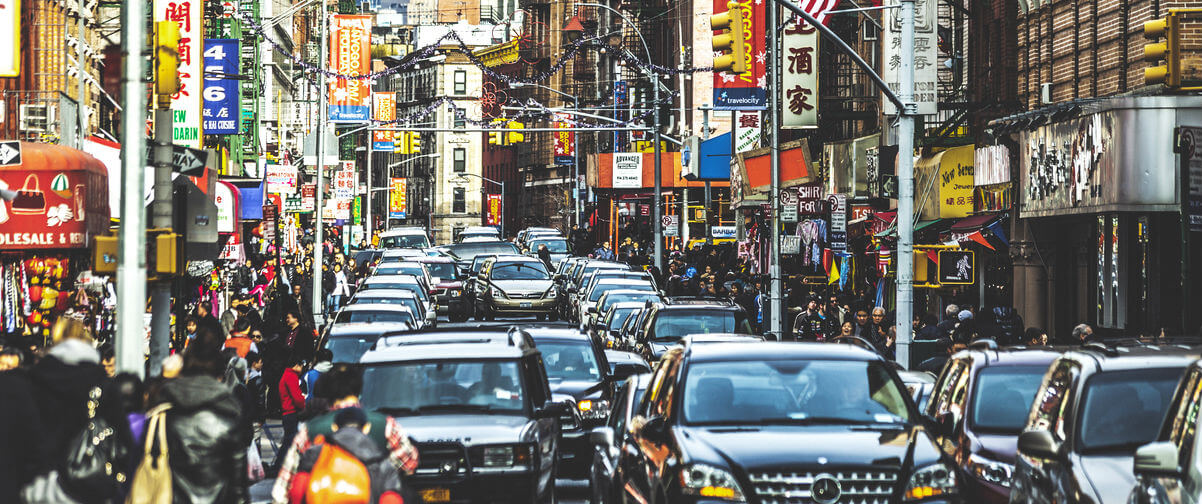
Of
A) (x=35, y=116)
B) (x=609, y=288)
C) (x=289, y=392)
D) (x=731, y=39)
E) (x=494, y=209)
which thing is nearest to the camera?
(x=289, y=392)

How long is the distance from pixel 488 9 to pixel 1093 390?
6439 inches

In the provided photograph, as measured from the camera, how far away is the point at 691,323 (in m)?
25.0

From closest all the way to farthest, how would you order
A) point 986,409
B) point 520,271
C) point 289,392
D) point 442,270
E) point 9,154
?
point 986,409 < point 289,392 < point 9,154 < point 520,271 < point 442,270

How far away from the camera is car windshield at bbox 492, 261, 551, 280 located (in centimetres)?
4453

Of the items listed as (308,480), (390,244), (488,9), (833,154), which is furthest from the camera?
(488,9)

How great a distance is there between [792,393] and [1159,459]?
13.1 feet

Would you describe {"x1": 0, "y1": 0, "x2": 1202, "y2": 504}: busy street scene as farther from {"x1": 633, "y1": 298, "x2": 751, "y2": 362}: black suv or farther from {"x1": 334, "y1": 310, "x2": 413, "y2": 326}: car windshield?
{"x1": 334, "y1": 310, "x2": 413, "y2": 326}: car windshield

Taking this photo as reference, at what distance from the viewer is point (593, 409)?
17531 mm

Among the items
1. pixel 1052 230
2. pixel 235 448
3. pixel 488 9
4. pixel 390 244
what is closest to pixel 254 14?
pixel 390 244

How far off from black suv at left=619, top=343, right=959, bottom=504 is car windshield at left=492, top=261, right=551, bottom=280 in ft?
106

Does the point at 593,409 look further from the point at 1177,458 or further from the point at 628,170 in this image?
the point at 628,170

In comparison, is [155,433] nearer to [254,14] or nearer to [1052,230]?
[1052,230]

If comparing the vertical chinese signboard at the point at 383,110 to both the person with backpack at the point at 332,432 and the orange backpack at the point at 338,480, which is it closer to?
the person with backpack at the point at 332,432

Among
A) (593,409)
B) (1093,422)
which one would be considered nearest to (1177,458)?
(1093,422)
